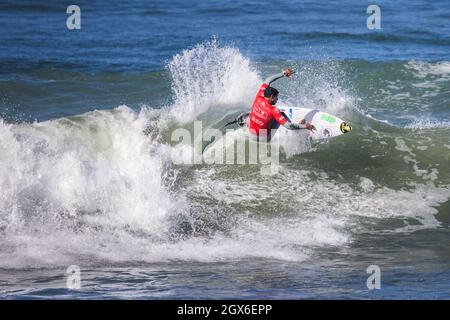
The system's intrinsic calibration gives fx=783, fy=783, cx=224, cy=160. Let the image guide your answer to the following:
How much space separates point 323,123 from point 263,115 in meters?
1.25

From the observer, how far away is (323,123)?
1380cm

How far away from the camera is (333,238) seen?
11117mm

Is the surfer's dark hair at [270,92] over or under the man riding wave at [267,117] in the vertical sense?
over

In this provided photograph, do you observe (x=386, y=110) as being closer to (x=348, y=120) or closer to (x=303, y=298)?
(x=348, y=120)

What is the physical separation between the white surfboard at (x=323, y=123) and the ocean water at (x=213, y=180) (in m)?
0.34

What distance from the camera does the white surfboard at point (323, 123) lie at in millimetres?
13805

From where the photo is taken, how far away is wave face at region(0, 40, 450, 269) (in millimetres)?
10609
